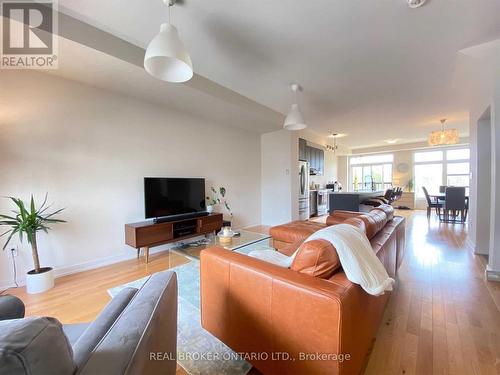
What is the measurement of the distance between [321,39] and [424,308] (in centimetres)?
278

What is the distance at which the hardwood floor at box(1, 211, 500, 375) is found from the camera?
1380 millimetres

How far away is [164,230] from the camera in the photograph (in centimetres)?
320

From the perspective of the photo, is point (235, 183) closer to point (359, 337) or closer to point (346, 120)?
point (346, 120)

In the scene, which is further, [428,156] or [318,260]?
[428,156]

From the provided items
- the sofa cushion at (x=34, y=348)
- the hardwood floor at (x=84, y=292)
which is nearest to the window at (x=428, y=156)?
the hardwood floor at (x=84, y=292)

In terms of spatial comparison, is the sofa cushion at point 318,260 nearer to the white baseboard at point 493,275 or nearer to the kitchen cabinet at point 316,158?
the white baseboard at point 493,275

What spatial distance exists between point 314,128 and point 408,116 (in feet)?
6.80

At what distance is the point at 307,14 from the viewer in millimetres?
1917

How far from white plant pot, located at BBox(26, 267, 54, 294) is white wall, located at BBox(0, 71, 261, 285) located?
0.33 meters

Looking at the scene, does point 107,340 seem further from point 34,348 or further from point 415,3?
point 415,3

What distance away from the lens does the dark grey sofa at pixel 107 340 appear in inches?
16.2

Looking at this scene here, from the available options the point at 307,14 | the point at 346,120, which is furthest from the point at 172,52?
the point at 346,120

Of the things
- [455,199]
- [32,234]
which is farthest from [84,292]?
[455,199]

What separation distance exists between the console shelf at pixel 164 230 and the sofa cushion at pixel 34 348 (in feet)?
8.67
